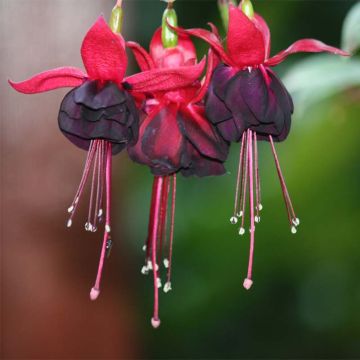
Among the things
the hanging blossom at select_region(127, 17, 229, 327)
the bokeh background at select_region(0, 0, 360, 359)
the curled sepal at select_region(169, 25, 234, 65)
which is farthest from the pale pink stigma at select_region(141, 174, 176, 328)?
the bokeh background at select_region(0, 0, 360, 359)

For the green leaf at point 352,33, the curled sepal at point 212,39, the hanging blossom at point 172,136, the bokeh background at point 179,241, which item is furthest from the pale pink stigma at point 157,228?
the bokeh background at point 179,241

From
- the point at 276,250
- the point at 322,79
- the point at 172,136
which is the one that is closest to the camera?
the point at 172,136

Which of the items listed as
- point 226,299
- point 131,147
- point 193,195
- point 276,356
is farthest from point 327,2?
point 131,147

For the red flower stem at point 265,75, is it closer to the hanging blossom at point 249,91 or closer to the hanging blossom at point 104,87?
the hanging blossom at point 249,91

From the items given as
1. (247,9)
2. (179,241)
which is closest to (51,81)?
(247,9)

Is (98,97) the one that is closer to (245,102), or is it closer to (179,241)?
(245,102)

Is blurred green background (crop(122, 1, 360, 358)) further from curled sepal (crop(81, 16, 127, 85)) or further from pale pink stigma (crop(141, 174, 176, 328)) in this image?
curled sepal (crop(81, 16, 127, 85))

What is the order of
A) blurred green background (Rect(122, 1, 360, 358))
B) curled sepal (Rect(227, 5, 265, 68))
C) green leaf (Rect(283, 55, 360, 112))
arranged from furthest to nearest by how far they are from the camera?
1. blurred green background (Rect(122, 1, 360, 358))
2. green leaf (Rect(283, 55, 360, 112))
3. curled sepal (Rect(227, 5, 265, 68))
